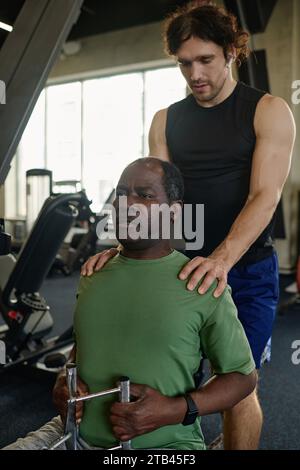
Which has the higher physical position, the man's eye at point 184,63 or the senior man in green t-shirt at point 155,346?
the man's eye at point 184,63

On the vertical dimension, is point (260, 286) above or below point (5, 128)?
below

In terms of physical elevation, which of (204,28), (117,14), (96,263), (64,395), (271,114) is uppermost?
(117,14)

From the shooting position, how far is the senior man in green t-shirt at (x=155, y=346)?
0.95 metres

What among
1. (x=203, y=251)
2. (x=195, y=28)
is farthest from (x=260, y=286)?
(x=195, y=28)

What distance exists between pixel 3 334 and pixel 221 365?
218 centimetres

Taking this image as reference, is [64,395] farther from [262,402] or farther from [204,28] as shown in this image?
[262,402]

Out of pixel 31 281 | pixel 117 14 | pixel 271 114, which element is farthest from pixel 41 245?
pixel 117 14

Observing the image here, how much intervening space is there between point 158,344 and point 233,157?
70 centimetres

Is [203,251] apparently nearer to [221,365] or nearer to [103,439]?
[221,365]

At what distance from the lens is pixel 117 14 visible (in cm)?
661

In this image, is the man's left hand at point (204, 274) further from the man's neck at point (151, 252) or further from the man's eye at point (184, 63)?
the man's eye at point (184, 63)

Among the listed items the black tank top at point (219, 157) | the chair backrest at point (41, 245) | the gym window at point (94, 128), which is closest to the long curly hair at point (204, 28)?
the black tank top at point (219, 157)

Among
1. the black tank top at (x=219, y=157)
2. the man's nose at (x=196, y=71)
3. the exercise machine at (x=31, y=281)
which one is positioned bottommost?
the exercise machine at (x=31, y=281)
